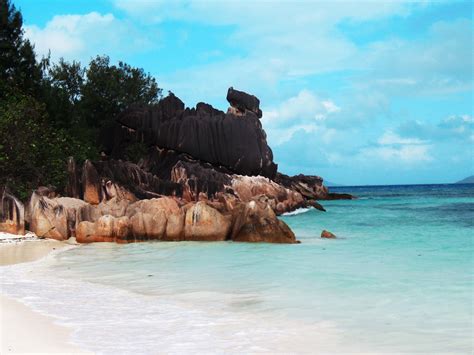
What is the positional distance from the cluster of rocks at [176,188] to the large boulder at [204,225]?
0.04 meters

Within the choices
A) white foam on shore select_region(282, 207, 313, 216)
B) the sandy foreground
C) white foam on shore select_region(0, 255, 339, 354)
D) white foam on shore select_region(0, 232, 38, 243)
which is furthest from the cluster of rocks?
the sandy foreground

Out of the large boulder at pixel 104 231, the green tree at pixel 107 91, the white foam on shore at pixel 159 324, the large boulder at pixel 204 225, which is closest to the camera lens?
the white foam on shore at pixel 159 324

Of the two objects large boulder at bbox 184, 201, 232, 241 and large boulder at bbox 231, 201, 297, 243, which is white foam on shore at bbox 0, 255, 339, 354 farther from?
large boulder at bbox 184, 201, 232, 241

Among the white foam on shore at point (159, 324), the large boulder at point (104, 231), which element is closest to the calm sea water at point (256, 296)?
the white foam on shore at point (159, 324)

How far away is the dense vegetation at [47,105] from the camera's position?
26219 millimetres

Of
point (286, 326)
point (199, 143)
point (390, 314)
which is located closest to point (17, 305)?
point (286, 326)

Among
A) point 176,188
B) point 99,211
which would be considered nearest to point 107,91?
point 176,188

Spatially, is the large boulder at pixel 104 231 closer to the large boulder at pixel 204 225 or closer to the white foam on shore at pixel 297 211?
the large boulder at pixel 204 225

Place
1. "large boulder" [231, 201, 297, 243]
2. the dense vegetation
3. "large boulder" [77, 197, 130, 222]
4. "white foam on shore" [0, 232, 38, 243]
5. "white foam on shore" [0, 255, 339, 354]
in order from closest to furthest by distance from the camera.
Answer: "white foam on shore" [0, 255, 339, 354], "white foam on shore" [0, 232, 38, 243], "large boulder" [231, 201, 297, 243], "large boulder" [77, 197, 130, 222], the dense vegetation

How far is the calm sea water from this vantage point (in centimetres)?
779

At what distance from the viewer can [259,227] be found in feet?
68.7

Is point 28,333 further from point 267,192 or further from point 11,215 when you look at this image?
point 267,192

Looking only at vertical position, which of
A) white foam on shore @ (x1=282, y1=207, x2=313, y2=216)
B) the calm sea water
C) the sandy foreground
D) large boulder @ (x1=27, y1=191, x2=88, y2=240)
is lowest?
the calm sea water

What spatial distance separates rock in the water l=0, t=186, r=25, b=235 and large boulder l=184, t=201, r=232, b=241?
21.0ft
